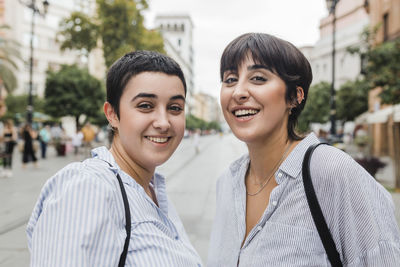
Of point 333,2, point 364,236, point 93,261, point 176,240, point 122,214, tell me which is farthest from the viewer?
point 333,2

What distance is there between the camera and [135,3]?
65.8ft

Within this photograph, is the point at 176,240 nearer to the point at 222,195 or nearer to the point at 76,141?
the point at 222,195

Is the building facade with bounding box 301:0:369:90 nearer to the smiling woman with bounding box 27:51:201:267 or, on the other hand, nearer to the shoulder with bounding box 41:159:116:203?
the smiling woman with bounding box 27:51:201:267

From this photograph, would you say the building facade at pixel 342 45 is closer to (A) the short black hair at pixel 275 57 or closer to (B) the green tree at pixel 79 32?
(B) the green tree at pixel 79 32

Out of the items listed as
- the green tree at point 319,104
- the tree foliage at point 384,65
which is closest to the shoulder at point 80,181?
the tree foliage at point 384,65

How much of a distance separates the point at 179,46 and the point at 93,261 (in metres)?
118

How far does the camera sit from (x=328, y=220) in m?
1.44

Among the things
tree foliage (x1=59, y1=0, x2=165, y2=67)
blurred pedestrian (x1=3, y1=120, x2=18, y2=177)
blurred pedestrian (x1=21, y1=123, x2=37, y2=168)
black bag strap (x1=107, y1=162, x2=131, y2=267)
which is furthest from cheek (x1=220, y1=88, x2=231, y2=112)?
tree foliage (x1=59, y1=0, x2=165, y2=67)

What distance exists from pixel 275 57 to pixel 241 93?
0.24 meters

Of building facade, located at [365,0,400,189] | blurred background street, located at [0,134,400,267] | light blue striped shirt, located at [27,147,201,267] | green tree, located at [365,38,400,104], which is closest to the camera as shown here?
light blue striped shirt, located at [27,147,201,267]

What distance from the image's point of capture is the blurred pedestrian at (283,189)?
1.40 metres

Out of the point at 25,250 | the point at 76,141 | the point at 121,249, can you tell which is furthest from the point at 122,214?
the point at 76,141

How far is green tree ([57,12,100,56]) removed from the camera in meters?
20.4

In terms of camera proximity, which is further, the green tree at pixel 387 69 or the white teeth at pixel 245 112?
the green tree at pixel 387 69
